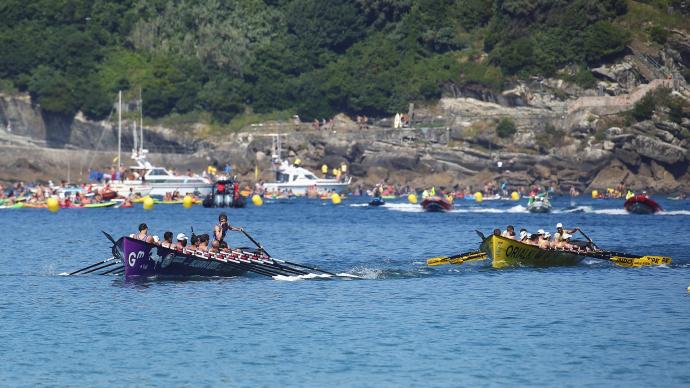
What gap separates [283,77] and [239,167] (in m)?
12.9

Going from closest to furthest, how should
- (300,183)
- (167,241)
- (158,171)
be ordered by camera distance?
1. (167,241)
2. (158,171)
3. (300,183)

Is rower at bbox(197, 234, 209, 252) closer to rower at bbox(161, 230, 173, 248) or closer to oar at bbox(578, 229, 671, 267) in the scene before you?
rower at bbox(161, 230, 173, 248)

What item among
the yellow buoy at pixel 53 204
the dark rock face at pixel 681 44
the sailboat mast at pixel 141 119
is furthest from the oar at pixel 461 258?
the dark rock face at pixel 681 44

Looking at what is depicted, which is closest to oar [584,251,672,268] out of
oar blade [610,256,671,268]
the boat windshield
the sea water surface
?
oar blade [610,256,671,268]

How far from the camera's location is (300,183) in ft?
415

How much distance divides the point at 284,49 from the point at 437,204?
5255 centimetres

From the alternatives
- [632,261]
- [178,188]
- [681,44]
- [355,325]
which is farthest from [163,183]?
[355,325]

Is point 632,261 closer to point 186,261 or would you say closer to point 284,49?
point 186,261

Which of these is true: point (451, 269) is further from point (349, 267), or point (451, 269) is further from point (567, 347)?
point (567, 347)

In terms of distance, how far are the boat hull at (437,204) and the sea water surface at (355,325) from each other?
1351 inches

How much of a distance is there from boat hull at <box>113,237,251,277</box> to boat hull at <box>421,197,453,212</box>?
5117cm

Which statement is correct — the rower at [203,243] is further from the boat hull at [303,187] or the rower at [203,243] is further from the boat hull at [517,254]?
the boat hull at [303,187]

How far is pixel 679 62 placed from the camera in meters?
131

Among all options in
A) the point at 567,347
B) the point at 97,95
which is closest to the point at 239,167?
the point at 97,95
